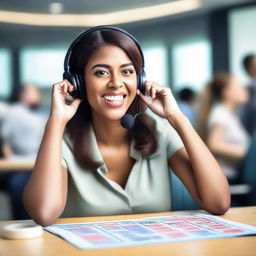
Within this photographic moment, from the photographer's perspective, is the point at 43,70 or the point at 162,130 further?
the point at 43,70

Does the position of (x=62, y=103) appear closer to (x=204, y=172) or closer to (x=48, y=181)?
(x=48, y=181)

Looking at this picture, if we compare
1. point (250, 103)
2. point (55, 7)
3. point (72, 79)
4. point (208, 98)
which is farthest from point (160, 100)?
point (55, 7)

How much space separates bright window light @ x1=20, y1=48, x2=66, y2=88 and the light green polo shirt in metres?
3.57

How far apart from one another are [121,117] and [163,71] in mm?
3725

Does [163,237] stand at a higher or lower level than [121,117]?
lower

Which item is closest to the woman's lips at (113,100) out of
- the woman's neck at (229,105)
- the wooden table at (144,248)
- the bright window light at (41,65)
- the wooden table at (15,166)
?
the wooden table at (144,248)

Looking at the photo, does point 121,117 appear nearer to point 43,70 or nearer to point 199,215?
point 199,215

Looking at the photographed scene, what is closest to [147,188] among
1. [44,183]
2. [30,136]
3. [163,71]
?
[44,183]

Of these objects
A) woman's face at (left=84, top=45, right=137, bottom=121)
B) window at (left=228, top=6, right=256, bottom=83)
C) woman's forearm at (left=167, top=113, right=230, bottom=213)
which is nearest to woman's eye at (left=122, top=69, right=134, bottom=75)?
woman's face at (left=84, top=45, right=137, bottom=121)

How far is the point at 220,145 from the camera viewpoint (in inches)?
124

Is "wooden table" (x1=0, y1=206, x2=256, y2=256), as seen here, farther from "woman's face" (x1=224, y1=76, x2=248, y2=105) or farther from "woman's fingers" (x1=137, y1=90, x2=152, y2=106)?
"woman's face" (x1=224, y1=76, x2=248, y2=105)

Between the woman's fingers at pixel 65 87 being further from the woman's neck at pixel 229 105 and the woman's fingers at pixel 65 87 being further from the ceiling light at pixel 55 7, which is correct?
the ceiling light at pixel 55 7

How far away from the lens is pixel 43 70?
505 centimetres

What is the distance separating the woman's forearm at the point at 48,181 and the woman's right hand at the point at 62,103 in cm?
3
